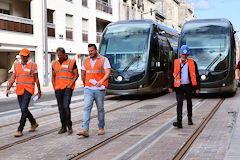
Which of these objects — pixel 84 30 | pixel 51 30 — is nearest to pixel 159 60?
pixel 51 30

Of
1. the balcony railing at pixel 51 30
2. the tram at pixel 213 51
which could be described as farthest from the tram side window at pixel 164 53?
the balcony railing at pixel 51 30

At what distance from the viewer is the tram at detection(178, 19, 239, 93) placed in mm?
15594

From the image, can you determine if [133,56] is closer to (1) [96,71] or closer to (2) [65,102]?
(2) [65,102]

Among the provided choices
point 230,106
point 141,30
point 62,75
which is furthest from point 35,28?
point 62,75

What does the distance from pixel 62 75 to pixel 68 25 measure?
2696 centimetres

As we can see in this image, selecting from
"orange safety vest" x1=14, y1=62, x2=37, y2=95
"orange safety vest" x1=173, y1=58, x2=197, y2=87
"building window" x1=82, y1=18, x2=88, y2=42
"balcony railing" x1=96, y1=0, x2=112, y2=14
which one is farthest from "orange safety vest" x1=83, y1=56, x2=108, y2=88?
"balcony railing" x1=96, y1=0, x2=112, y2=14

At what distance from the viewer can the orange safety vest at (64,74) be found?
8.17 meters

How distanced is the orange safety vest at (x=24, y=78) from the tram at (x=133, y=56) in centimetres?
745

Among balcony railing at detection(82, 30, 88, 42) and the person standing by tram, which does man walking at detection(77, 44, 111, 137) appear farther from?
balcony railing at detection(82, 30, 88, 42)

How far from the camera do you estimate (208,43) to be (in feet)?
53.0

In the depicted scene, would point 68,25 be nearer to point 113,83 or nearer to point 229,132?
point 113,83

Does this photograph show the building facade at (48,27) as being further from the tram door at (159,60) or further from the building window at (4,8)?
the tram door at (159,60)

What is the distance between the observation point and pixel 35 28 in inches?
1150

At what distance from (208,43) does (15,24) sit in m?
15.2
